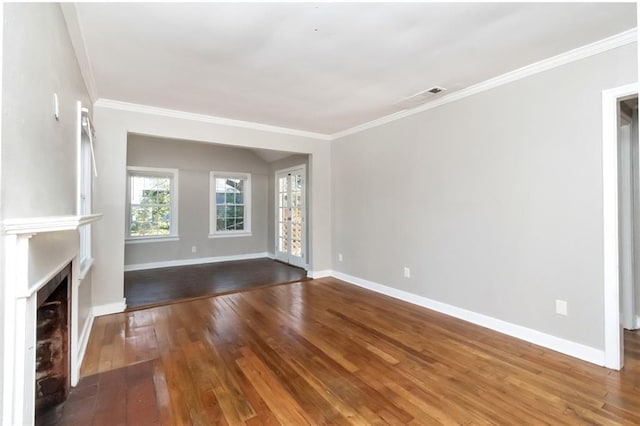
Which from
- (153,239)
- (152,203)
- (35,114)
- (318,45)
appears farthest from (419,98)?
(153,239)

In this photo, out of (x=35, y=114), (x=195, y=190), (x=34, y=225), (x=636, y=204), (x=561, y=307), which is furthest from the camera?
(x=195, y=190)

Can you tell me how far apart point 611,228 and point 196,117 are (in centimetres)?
439

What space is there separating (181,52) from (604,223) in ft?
11.6

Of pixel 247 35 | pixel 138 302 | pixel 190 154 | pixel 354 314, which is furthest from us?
pixel 190 154

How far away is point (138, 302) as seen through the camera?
12.4ft

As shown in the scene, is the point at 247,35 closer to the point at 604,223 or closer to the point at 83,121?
the point at 83,121

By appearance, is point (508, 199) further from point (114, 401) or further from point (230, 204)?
point (230, 204)

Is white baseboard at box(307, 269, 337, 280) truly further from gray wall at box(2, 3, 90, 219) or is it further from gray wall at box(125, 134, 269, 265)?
gray wall at box(2, 3, 90, 219)

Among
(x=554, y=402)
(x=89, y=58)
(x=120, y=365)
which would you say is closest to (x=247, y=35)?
(x=89, y=58)

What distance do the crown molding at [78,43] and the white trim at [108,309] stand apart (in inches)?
90.2

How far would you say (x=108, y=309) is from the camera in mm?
3379

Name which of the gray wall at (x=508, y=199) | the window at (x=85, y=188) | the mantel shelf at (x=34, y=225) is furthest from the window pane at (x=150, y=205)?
the mantel shelf at (x=34, y=225)

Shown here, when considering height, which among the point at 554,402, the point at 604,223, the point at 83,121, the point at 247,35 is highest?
the point at 247,35

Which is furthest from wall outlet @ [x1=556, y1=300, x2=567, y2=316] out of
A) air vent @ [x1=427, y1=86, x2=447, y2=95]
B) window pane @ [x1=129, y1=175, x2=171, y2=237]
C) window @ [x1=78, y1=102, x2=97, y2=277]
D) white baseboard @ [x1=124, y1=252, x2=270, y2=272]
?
window pane @ [x1=129, y1=175, x2=171, y2=237]
